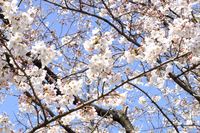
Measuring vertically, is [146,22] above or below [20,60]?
above

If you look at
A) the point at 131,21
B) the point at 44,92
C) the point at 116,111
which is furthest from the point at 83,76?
the point at 44,92

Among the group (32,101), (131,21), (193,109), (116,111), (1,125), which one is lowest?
(1,125)

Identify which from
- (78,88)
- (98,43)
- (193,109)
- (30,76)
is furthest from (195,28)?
(193,109)

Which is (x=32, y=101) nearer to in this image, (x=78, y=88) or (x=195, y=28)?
(x=78, y=88)

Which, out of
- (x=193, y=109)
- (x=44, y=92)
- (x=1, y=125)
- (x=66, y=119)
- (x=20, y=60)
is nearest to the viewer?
(x=20, y=60)

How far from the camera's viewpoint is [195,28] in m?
3.71

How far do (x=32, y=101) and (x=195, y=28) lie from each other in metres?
1.73

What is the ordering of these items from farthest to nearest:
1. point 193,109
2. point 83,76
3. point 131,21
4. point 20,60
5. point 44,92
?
point 193,109 < point 131,21 < point 83,76 < point 44,92 < point 20,60

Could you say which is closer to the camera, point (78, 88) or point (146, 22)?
point (78, 88)

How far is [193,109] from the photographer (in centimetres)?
856

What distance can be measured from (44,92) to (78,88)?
1.36 feet

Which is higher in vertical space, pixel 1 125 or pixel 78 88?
pixel 78 88

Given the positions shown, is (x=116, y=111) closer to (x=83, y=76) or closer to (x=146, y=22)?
(x=83, y=76)

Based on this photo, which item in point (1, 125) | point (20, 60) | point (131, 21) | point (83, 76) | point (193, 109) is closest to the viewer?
point (20, 60)
